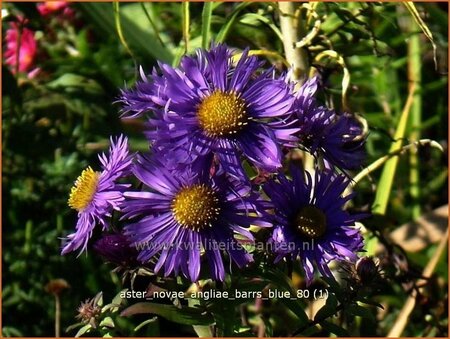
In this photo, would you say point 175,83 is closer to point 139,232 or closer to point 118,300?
point 139,232

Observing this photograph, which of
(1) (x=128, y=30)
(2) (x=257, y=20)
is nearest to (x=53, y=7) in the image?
(1) (x=128, y=30)

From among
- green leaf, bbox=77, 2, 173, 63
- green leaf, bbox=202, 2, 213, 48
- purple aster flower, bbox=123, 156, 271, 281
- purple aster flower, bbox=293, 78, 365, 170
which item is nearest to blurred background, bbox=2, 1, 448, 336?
green leaf, bbox=77, 2, 173, 63

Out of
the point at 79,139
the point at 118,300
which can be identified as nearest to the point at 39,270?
the point at 79,139

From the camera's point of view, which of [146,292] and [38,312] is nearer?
[146,292]

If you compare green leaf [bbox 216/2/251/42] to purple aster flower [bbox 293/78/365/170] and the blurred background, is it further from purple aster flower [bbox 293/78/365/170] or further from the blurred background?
purple aster flower [bbox 293/78/365/170]

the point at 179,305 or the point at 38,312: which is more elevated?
the point at 179,305

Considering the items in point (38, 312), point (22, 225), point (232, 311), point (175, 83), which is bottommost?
point (38, 312)

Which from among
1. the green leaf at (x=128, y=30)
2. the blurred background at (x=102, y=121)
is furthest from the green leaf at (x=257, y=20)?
the green leaf at (x=128, y=30)
